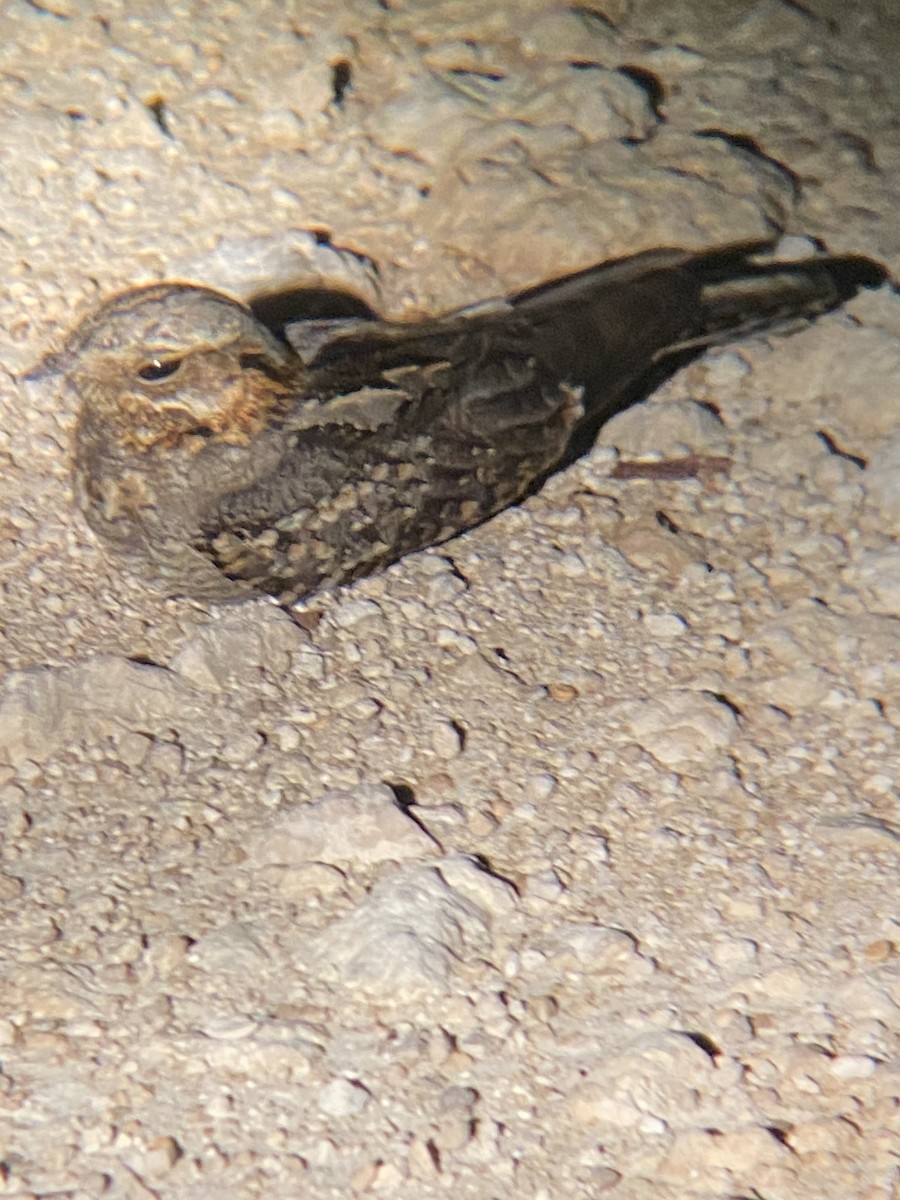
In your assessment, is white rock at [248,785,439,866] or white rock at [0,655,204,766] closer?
white rock at [248,785,439,866]

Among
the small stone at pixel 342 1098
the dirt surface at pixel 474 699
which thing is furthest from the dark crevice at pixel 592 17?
the small stone at pixel 342 1098

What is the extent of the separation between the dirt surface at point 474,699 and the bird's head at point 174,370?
0.77 feet

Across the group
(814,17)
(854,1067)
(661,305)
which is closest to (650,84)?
(814,17)

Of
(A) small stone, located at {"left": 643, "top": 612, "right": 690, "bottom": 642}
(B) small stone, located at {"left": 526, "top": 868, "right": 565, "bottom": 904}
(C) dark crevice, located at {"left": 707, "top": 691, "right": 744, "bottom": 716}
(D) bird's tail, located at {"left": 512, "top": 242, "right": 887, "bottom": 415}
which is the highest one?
(D) bird's tail, located at {"left": 512, "top": 242, "right": 887, "bottom": 415}

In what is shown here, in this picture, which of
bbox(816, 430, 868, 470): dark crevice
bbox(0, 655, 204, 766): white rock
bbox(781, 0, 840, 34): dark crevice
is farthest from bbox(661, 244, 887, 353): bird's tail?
bbox(0, 655, 204, 766): white rock

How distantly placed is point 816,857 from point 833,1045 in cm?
38

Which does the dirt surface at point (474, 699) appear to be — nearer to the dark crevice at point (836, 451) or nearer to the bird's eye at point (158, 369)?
the dark crevice at point (836, 451)

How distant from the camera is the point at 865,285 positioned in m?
3.34

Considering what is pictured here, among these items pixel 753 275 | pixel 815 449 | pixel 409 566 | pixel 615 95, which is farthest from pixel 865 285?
pixel 409 566

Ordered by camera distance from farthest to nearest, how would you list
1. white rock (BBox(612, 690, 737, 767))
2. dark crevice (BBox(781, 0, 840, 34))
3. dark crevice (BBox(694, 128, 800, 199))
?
dark crevice (BBox(781, 0, 840, 34)) < dark crevice (BBox(694, 128, 800, 199)) < white rock (BBox(612, 690, 737, 767))

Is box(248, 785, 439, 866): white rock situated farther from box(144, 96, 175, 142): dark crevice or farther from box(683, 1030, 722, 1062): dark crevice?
box(144, 96, 175, 142): dark crevice

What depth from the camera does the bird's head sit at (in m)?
2.74

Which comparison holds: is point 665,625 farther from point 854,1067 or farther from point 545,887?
point 854,1067

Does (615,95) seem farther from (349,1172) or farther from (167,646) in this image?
(349,1172)
